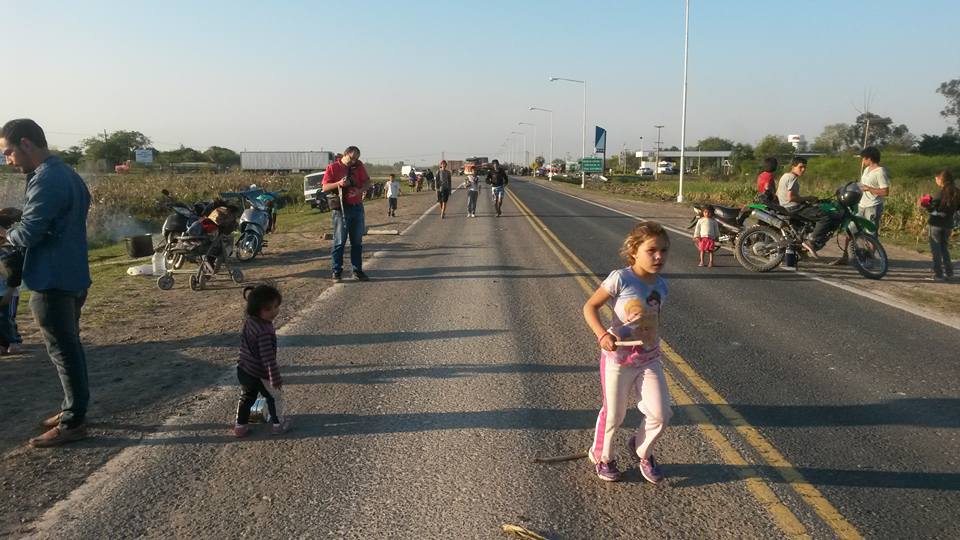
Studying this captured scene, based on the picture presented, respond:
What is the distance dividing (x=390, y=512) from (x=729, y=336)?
15.7 feet

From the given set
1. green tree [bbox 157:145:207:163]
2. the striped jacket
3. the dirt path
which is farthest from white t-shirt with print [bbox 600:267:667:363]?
green tree [bbox 157:145:207:163]

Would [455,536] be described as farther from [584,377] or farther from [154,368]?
[154,368]

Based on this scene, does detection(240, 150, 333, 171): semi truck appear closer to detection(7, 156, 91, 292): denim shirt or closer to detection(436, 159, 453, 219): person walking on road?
detection(436, 159, 453, 219): person walking on road

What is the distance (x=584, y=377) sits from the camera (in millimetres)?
5875

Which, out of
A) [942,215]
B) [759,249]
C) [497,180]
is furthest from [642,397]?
[497,180]

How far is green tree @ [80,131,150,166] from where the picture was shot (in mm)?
110375

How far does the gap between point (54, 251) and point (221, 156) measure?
14881 centimetres

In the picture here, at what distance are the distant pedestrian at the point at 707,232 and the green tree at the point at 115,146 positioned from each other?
360ft

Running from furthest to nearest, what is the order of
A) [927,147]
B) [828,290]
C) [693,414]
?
[927,147] < [828,290] < [693,414]

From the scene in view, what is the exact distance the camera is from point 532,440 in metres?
4.54

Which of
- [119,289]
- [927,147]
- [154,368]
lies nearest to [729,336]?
[154,368]

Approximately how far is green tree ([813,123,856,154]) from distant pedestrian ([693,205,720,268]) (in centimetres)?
10533

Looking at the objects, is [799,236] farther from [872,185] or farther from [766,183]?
[766,183]

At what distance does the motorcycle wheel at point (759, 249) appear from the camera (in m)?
11.8
